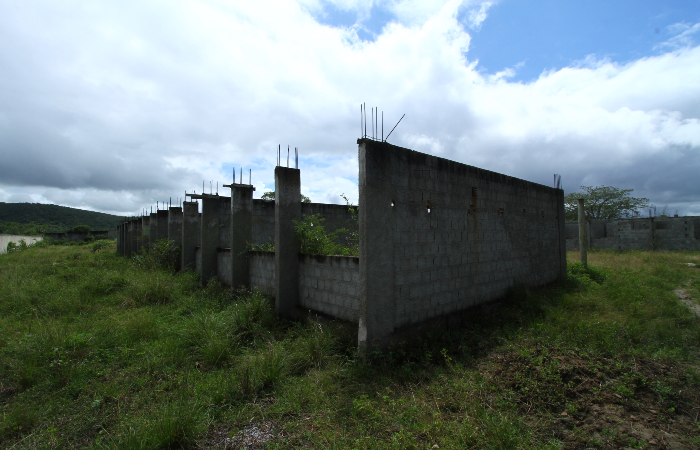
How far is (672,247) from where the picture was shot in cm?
1873

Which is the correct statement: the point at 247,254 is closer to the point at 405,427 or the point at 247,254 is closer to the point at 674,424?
the point at 405,427

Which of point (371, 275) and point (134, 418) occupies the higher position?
point (371, 275)

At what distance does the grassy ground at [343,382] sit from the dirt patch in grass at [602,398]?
15 mm

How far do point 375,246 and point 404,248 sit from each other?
1.95 ft

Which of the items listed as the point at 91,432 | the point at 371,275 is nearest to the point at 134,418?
the point at 91,432

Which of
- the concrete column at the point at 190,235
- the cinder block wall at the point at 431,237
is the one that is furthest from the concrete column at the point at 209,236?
the cinder block wall at the point at 431,237

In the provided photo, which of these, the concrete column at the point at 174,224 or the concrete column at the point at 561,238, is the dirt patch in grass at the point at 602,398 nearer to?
the concrete column at the point at 561,238

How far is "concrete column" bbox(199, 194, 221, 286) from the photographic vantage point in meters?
8.80

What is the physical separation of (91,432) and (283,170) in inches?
174

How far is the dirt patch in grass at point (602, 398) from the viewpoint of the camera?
2.87 metres

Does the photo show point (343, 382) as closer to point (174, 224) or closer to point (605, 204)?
point (174, 224)

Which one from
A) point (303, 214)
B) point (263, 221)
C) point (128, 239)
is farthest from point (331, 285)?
point (128, 239)

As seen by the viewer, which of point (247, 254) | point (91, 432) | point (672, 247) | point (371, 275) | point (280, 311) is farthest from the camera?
point (672, 247)

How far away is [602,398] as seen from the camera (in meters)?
3.36
